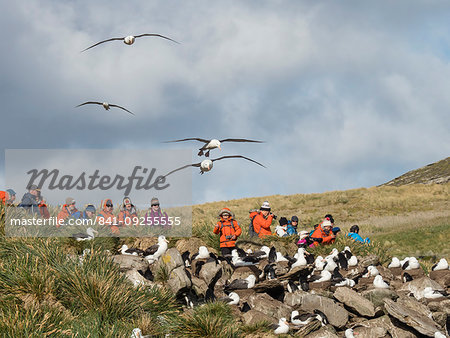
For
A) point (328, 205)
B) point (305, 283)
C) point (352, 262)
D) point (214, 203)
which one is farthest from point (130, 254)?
point (214, 203)

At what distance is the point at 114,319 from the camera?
9008 mm

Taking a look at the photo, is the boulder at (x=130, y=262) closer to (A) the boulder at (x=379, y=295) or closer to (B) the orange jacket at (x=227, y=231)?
(B) the orange jacket at (x=227, y=231)

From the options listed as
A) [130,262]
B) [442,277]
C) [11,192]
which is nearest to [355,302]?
[442,277]

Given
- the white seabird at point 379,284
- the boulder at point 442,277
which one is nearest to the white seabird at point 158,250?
the white seabird at point 379,284

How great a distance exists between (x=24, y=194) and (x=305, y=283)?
8450mm

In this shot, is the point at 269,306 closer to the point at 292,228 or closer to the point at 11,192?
the point at 292,228

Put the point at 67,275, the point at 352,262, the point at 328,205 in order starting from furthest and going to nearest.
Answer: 1. the point at 328,205
2. the point at 352,262
3. the point at 67,275

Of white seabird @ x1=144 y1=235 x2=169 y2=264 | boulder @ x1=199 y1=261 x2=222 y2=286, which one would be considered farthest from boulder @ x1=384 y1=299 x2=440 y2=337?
white seabird @ x1=144 y1=235 x2=169 y2=264

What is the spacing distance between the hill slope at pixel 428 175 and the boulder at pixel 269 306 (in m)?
60.7

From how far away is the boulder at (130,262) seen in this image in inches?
427

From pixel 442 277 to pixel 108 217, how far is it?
941 cm

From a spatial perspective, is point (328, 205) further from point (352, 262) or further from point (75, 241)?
point (75, 241)

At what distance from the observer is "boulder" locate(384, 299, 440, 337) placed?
9.64 metres

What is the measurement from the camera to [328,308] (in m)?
10.2
